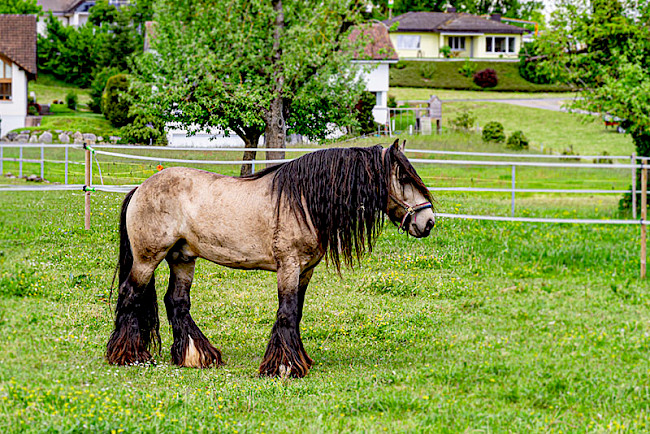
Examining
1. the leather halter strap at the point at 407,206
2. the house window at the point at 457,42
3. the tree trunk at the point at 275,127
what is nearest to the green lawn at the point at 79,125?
the tree trunk at the point at 275,127

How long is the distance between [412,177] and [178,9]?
41.8 feet

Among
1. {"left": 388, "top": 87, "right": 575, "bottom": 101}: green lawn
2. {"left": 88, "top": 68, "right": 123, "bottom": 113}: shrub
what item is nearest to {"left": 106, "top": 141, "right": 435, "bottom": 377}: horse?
{"left": 88, "top": 68, "right": 123, "bottom": 113}: shrub

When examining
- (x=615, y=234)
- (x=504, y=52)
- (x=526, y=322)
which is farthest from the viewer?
(x=504, y=52)

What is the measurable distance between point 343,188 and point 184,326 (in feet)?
6.09

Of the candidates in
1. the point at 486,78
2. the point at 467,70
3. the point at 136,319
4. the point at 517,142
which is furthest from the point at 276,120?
the point at 467,70

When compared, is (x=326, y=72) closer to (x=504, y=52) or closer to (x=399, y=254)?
(x=399, y=254)

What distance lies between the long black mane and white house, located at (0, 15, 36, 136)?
35303 millimetres

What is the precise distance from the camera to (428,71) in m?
57.3

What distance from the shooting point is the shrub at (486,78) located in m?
55.0

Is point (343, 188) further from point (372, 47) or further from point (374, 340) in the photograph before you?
point (372, 47)

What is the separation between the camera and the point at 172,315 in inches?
255

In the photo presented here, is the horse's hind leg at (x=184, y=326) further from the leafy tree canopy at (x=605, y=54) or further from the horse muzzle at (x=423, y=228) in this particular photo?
the leafy tree canopy at (x=605, y=54)

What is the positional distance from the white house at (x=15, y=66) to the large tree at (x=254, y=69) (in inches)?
Result: 973

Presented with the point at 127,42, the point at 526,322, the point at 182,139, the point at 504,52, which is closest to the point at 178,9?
the point at 182,139
